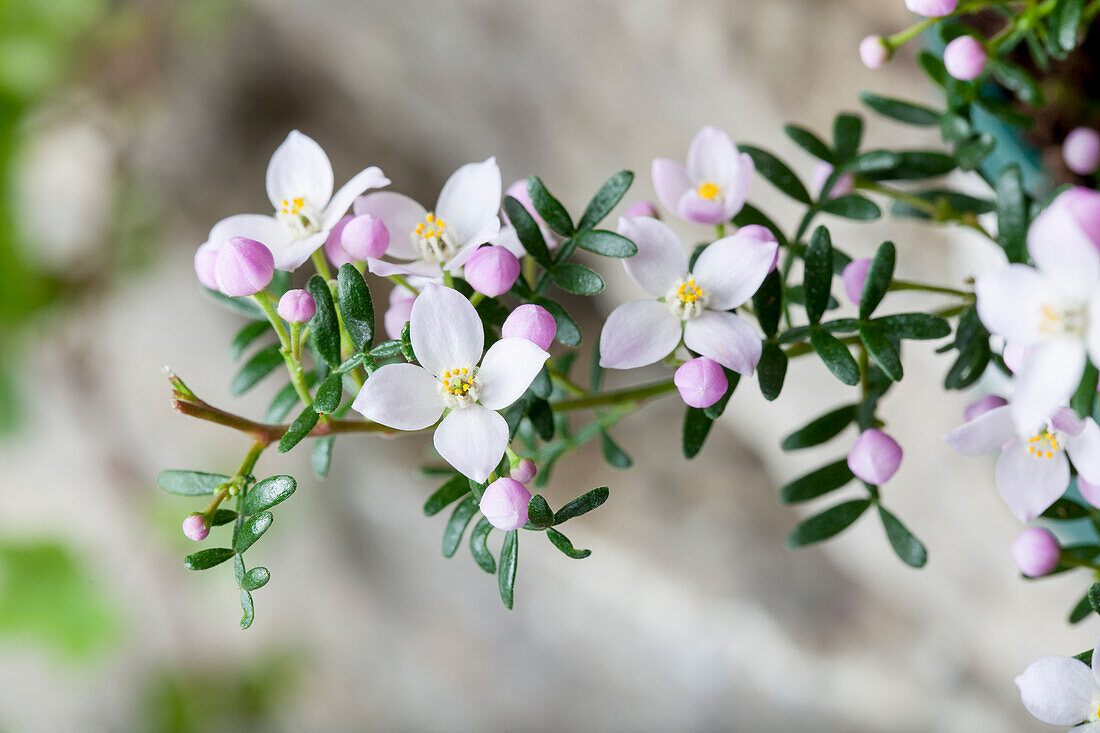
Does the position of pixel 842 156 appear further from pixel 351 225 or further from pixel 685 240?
pixel 685 240

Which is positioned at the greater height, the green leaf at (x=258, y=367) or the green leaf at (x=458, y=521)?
the green leaf at (x=258, y=367)

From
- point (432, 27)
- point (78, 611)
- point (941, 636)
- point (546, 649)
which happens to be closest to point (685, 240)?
point (432, 27)

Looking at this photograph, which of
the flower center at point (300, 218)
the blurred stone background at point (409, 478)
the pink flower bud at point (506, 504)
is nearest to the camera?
the pink flower bud at point (506, 504)

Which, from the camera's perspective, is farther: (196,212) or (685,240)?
(196,212)

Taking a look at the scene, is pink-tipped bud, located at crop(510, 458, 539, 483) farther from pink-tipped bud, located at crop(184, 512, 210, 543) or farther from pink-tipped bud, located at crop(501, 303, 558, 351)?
pink-tipped bud, located at crop(184, 512, 210, 543)

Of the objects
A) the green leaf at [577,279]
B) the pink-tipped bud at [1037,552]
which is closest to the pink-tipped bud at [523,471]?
the green leaf at [577,279]

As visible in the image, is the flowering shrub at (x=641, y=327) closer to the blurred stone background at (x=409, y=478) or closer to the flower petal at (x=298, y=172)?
the flower petal at (x=298, y=172)

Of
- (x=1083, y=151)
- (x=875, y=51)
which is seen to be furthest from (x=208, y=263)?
(x=1083, y=151)
